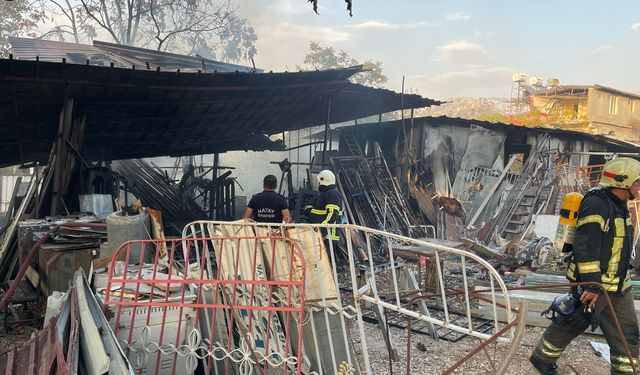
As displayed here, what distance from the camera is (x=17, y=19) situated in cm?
2406

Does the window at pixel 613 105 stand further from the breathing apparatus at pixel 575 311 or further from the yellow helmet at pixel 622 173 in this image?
the breathing apparatus at pixel 575 311

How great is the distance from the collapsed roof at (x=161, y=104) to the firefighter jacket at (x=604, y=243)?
5367 millimetres

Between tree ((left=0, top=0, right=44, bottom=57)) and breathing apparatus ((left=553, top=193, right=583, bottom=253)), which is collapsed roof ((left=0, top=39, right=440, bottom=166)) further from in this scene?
tree ((left=0, top=0, right=44, bottom=57))

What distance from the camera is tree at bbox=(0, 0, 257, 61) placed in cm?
2338

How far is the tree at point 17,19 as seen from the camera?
77.0 ft

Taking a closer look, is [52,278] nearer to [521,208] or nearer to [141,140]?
[141,140]

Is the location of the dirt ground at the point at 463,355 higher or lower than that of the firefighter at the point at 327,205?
lower

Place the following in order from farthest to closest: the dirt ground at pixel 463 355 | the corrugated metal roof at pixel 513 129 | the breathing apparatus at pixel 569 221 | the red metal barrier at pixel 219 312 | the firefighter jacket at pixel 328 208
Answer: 1. the corrugated metal roof at pixel 513 129
2. the firefighter jacket at pixel 328 208
3. the dirt ground at pixel 463 355
4. the breathing apparatus at pixel 569 221
5. the red metal barrier at pixel 219 312

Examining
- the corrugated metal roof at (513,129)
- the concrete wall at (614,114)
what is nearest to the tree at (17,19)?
the corrugated metal roof at (513,129)

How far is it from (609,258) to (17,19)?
1131 inches

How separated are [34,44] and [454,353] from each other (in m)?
14.2

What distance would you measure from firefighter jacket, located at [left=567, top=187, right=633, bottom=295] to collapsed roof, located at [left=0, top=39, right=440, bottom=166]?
17.6 ft

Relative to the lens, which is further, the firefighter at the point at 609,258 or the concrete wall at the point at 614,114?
the concrete wall at the point at 614,114

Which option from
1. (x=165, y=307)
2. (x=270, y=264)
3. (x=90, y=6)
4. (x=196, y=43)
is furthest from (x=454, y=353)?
(x=196, y=43)
